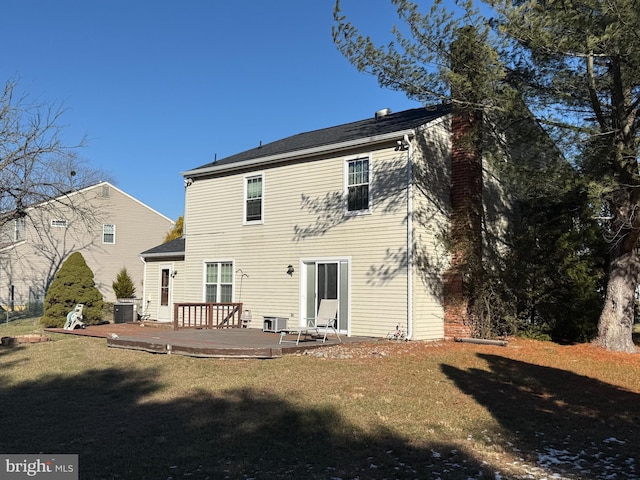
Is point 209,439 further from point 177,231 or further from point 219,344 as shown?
point 177,231

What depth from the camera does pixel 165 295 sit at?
819 inches

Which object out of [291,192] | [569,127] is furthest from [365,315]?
[569,127]

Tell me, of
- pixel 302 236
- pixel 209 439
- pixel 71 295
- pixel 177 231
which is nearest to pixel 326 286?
pixel 302 236

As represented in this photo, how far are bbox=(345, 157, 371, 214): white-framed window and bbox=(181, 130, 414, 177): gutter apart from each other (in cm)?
48

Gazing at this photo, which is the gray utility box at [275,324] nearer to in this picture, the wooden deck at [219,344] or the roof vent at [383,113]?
the wooden deck at [219,344]

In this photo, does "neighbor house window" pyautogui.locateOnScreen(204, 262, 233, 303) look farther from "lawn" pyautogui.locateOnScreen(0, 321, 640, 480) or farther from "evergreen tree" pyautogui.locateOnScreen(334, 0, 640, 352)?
"evergreen tree" pyautogui.locateOnScreen(334, 0, 640, 352)

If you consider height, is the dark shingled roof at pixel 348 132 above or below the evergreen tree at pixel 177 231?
above

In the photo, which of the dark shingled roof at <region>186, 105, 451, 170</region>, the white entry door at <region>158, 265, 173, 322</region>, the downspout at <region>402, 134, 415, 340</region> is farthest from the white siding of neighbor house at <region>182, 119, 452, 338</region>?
the white entry door at <region>158, 265, 173, 322</region>

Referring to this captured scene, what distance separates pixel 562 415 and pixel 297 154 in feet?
34.9

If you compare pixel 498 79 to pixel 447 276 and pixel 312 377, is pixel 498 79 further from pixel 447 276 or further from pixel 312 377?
pixel 312 377

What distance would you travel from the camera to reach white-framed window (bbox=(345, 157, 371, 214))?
1446 centimetres

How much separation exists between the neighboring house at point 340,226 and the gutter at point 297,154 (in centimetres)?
4

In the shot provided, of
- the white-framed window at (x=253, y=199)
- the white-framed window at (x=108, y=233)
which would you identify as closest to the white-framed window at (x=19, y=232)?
the white-framed window at (x=108, y=233)

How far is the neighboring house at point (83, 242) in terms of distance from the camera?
29.3 metres
